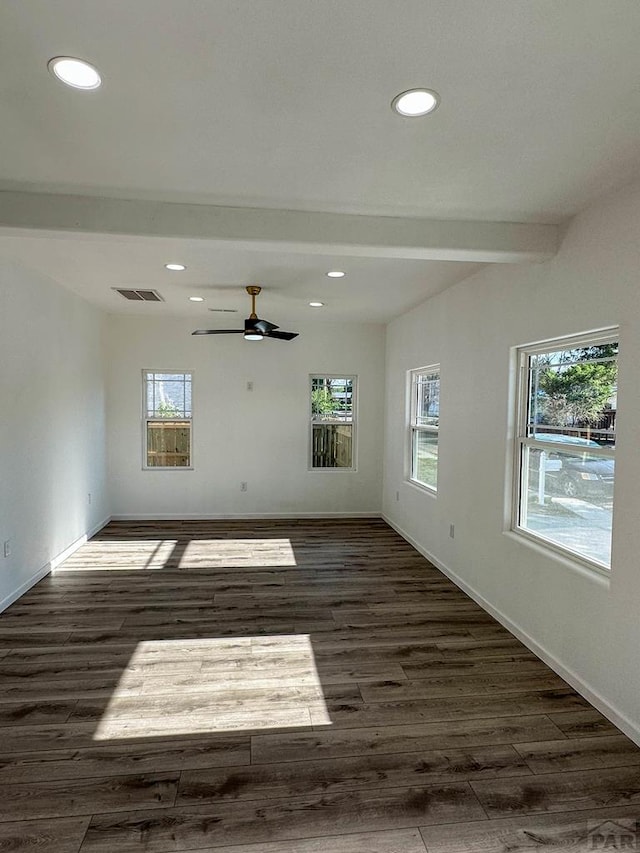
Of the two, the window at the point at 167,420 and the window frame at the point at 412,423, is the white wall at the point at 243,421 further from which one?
the window frame at the point at 412,423

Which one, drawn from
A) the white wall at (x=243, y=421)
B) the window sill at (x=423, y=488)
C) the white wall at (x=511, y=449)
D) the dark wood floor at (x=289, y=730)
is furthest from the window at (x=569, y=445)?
the white wall at (x=243, y=421)

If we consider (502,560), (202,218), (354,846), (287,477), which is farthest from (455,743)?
(287,477)

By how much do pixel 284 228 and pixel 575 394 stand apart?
2024 mm

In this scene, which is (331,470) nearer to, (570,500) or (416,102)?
(570,500)

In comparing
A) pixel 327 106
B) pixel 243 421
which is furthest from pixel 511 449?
pixel 243 421

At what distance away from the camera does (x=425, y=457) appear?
5.45 meters

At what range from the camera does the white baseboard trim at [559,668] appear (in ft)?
7.72

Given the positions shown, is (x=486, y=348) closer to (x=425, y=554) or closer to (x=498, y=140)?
(x=498, y=140)

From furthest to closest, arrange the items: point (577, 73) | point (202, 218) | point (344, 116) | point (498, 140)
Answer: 1. point (202, 218)
2. point (498, 140)
3. point (344, 116)
4. point (577, 73)

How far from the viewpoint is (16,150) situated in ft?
7.11

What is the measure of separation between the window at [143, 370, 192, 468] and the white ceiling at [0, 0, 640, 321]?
3.87 meters

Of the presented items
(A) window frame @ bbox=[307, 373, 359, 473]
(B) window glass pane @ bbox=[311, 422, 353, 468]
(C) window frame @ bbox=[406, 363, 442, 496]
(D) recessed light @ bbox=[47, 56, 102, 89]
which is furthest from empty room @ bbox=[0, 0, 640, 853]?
(B) window glass pane @ bbox=[311, 422, 353, 468]

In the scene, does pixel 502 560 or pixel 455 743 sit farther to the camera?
pixel 502 560

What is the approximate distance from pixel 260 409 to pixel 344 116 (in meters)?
4.95
